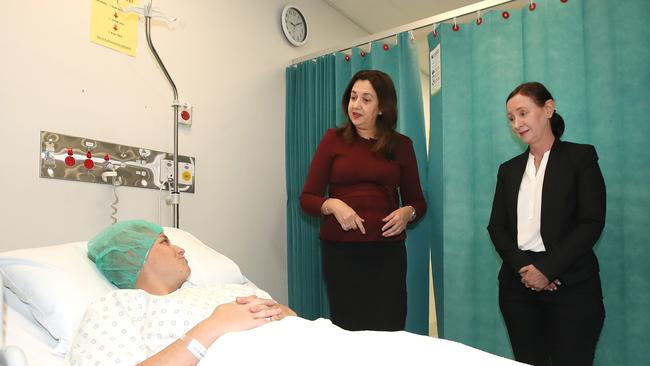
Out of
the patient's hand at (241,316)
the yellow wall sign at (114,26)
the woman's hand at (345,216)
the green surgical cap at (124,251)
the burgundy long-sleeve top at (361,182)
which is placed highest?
the yellow wall sign at (114,26)

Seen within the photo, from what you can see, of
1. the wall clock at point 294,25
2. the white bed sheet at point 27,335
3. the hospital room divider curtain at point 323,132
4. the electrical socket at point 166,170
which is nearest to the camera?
the white bed sheet at point 27,335

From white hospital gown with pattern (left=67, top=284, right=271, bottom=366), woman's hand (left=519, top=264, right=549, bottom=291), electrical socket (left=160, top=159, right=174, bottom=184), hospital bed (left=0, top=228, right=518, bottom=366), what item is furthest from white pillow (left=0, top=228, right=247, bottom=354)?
woman's hand (left=519, top=264, right=549, bottom=291)

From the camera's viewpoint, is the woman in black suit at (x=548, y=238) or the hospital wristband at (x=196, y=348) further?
the woman in black suit at (x=548, y=238)

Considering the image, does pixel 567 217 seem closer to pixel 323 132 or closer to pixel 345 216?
pixel 345 216

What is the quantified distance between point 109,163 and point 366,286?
4.08 feet

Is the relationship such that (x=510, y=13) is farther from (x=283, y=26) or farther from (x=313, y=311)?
(x=313, y=311)

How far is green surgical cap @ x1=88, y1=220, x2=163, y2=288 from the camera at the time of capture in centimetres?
143

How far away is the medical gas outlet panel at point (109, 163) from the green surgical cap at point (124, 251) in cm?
63

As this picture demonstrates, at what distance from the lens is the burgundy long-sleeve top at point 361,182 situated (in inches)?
81.7

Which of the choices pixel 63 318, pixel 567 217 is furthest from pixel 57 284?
pixel 567 217

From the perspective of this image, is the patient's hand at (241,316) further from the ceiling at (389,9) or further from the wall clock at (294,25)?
the ceiling at (389,9)

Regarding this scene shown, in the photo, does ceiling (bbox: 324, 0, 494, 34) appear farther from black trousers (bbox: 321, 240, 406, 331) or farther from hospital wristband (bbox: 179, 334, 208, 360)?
hospital wristband (bbox: 179, 334, 208, 360)

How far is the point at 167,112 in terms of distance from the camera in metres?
2.41

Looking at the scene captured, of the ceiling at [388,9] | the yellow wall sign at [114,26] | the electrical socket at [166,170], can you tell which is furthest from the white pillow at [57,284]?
the ceiling at [388,9]
